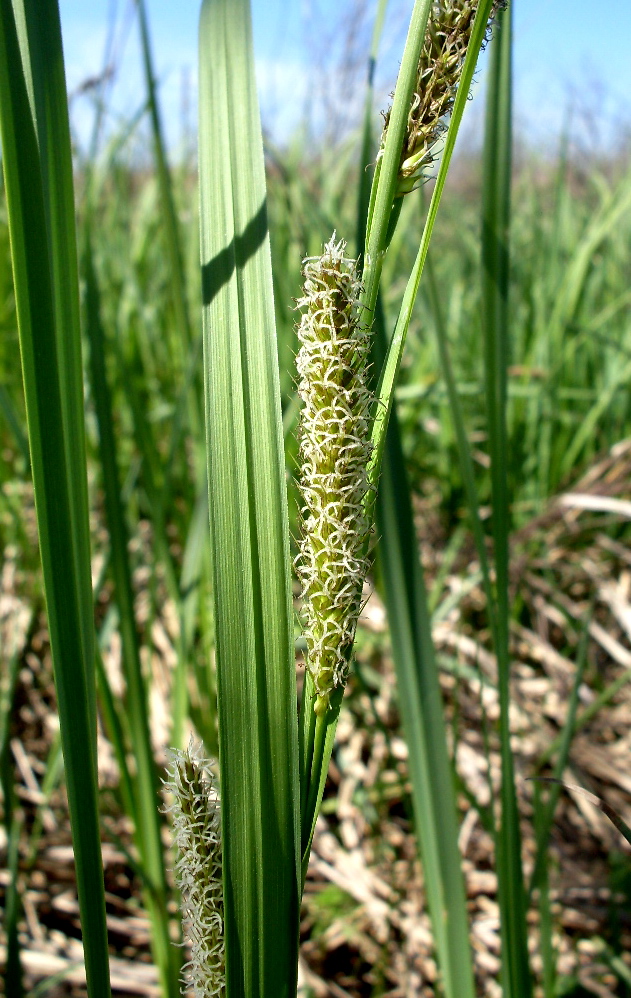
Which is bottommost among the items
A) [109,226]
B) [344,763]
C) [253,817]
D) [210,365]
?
[344,763]

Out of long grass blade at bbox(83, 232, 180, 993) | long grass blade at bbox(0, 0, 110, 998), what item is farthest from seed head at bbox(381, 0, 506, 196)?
long grass blade at bbox(83, 232, 180, 993)

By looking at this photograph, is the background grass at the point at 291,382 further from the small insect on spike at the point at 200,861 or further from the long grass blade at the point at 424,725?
the small insect on spike at the point at 200,861

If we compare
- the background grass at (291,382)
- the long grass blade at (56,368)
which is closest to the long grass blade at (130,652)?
the background grass at (291,382)

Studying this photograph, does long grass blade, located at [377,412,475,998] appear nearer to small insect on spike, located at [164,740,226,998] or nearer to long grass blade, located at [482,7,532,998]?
long grass blade, located at [482,7,532,998]

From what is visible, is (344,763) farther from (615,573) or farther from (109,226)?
(109,226)

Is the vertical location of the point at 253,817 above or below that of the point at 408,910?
above

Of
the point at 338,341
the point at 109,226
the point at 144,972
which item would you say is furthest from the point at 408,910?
the point at 109,226
